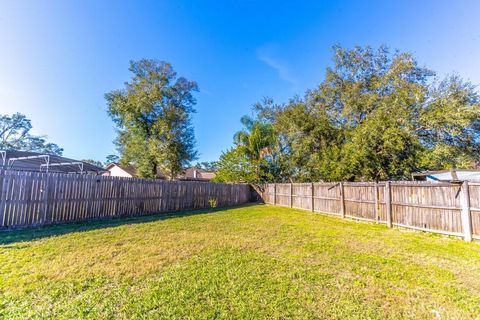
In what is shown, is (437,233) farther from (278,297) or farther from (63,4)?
(63,4)

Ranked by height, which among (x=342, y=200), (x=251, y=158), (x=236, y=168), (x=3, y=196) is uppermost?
(x=251, y=158)

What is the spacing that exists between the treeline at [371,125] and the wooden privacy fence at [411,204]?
3.23 m

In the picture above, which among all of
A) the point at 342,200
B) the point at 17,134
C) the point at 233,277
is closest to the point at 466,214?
the point at 342,200

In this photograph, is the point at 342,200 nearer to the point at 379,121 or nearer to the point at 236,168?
the point at 379,121

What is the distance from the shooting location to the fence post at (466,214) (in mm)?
5137

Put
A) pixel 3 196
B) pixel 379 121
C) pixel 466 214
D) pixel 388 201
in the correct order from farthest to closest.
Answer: pixel 379 121 < pixel 388 201 < pixel 3 196 < pixel 466 214

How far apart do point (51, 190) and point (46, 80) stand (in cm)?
721

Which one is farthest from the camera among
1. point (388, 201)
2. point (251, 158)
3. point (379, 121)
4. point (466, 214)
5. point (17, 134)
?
point (17, 134)

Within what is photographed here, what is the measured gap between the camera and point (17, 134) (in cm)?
2839

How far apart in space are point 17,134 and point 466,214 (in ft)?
140

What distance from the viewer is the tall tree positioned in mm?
18109

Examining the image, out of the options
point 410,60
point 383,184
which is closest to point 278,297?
point 383,184

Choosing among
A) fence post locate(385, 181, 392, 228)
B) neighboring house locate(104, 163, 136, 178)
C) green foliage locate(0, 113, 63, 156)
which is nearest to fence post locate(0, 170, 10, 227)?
fence post locate(385, 181, 392, 228)

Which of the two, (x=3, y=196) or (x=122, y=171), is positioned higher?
(x=122, y=171)
